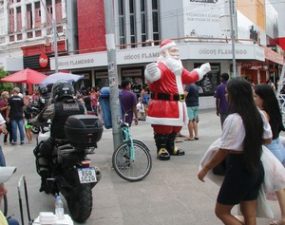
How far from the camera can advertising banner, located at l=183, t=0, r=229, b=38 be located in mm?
31875

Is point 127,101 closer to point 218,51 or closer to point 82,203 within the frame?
point 82,203

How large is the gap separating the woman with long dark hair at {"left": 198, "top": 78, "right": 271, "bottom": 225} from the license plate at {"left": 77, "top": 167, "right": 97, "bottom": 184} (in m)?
1.83

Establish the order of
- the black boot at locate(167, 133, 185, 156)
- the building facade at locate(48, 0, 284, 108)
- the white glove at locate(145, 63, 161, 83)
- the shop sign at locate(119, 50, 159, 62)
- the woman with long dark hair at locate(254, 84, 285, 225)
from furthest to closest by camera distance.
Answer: the building facade at locate(48, 0, 284, 108) → the shop sign at locate(119, 50, 159, 62) → the black boot at locate(167, 133, 185, 156) → the white glove at locate(145, 63, 161, 83) → the woman with long dark hair at locate(254, 84, 285, 225)

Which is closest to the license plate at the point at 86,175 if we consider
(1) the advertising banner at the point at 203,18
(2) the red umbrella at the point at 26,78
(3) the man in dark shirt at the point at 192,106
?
(3) the man in dark shirt at the point at 192,106

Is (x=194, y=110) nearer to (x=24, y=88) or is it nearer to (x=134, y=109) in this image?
(x=134, y=109)

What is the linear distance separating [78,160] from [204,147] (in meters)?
6.17

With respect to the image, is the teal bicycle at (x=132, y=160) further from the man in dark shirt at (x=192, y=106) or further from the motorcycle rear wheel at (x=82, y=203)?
the man in dark shirt at (x=192, y=106)

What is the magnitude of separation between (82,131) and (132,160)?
2.63 m

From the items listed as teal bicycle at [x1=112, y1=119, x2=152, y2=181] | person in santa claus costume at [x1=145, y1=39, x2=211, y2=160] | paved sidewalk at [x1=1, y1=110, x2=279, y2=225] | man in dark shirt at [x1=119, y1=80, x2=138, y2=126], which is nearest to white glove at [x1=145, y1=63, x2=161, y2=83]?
person in santa claus costume at [x1=145, y1=39, x2=211, y2=160]

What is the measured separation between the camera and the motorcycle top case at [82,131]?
588 centimetres

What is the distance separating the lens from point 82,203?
5.94 metres

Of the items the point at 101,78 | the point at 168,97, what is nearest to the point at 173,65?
the point at 168,97

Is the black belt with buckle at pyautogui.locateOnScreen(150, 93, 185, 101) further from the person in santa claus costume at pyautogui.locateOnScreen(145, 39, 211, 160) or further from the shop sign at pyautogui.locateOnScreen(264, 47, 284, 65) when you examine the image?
the shop sign at pyautogui.locateOnScreen(264, 47, 284, 65)

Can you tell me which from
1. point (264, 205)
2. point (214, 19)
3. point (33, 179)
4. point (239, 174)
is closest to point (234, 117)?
point (239, 174)
